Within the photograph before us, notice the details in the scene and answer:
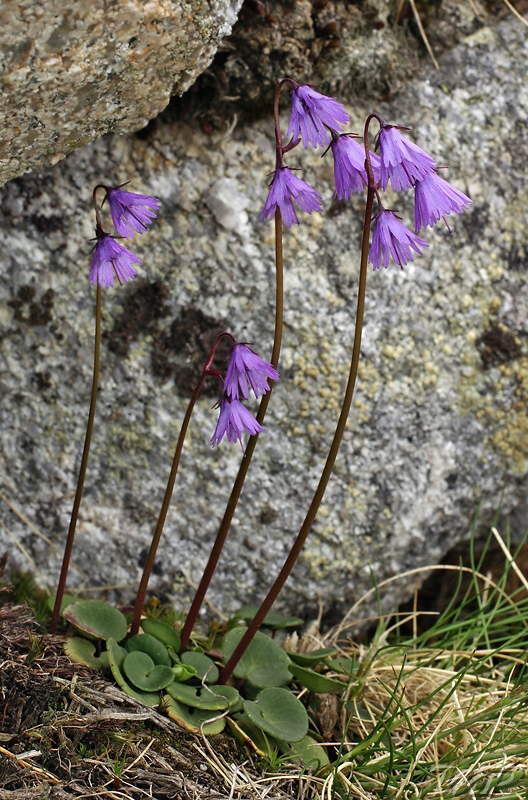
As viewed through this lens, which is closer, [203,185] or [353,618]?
[203,185]

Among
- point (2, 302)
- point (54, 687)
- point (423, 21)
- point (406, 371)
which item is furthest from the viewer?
point (423, 21)

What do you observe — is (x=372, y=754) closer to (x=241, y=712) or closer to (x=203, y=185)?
(x=241, y=712)

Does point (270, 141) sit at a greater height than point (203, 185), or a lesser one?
greater

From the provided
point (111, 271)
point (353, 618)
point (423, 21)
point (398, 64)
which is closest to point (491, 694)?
point (353, 618)

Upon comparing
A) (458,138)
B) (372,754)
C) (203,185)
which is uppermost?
(458,138)

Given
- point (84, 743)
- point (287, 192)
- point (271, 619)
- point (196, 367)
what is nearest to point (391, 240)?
point (287, 192)

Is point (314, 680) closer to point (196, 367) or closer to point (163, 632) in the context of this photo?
point (163, 632)

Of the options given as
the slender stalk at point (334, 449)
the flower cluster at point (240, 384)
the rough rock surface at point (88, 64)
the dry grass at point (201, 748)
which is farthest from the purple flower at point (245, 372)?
the dry grass at point (201, 748)

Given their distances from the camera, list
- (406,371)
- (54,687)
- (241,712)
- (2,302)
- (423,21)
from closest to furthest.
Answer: (54,687) < (241,712) < (2,302) < (406,371) < (423,21)
